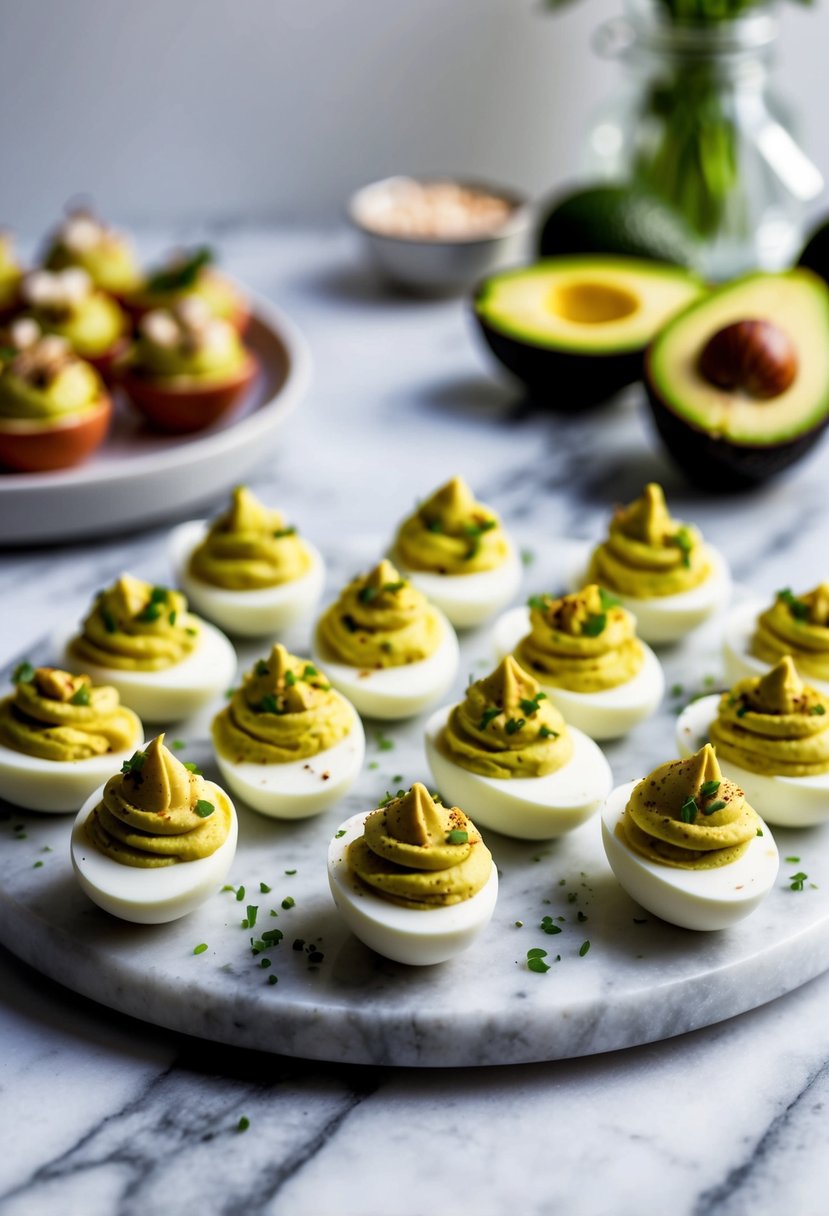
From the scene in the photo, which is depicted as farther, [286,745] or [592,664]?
[592,664]

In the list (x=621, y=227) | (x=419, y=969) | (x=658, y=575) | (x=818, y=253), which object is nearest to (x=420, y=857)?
(x=419, y=969)

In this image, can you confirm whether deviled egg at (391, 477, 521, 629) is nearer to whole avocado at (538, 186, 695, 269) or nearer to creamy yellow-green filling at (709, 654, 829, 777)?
creamy yellow-green filling at (709, 654, 829, 777)

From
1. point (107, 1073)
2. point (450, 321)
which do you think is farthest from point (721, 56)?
point (107, 1073)

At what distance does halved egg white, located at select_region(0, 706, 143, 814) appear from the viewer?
8.35ft

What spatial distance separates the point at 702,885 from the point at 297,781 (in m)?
0.73

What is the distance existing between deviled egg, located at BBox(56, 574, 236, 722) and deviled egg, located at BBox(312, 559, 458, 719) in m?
0.23

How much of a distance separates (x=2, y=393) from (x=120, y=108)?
2.11m

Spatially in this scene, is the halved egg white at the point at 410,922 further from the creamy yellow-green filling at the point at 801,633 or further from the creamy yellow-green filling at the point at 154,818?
the creamy yellow-green filling at the point at 801,633

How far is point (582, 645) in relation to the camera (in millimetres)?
2834

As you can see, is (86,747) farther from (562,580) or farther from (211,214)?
(211,214)

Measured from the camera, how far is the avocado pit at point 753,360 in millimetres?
3639

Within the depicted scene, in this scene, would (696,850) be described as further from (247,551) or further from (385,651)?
(247,551)

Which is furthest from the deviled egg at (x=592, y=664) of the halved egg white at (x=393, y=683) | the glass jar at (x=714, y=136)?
the glass jar at (x=714, y=136)

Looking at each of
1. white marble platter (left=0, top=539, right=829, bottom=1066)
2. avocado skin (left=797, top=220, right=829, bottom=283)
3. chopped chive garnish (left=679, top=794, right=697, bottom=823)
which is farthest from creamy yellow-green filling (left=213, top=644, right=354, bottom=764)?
avocado skin (left=797, top=220, right=829, bottom=283)
